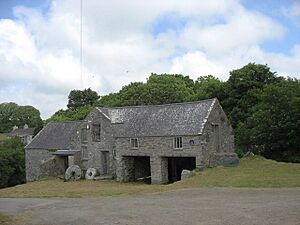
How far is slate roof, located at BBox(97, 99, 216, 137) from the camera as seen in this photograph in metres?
36.7

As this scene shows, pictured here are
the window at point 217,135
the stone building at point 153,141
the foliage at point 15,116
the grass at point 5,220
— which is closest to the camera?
the grass at point 5,220

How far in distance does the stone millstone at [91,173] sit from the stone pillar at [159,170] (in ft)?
22.4

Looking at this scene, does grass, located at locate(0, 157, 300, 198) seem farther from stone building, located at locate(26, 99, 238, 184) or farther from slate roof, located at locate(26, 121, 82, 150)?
slate roof, located at locate(26, 121, 82, 150)

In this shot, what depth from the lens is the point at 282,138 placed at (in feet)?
126

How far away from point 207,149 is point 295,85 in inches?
468

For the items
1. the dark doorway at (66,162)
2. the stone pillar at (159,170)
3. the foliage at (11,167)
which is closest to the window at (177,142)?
the stone pillar at (159,170)

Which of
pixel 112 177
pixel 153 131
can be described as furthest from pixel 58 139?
pixel 153 131

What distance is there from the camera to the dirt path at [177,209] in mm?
15945

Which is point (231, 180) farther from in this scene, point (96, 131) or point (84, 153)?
point (84, 153)

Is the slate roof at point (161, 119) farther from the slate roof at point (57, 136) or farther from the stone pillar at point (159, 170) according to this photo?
the slate roof at point (57, 136)

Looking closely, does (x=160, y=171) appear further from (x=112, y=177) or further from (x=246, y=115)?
(x=246, y=115)

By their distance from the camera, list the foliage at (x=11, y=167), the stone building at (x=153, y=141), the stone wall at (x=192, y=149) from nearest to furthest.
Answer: the stone wall at (x=192, y=149) → the stone building at (x=153, y=141) → the foliage at (x=11, y=167)

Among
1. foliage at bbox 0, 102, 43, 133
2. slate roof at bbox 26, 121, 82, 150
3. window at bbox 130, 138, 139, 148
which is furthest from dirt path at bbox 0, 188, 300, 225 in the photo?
foliage at bbox 0, 102, 43, 133

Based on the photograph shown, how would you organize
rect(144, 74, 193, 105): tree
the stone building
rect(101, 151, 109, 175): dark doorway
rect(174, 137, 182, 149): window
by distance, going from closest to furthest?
the stone building < rect(174, 137, 182, 149): window < rect(101, 151, 109, 175): dark doorway < rect(144, 74, 193, 105): tree
